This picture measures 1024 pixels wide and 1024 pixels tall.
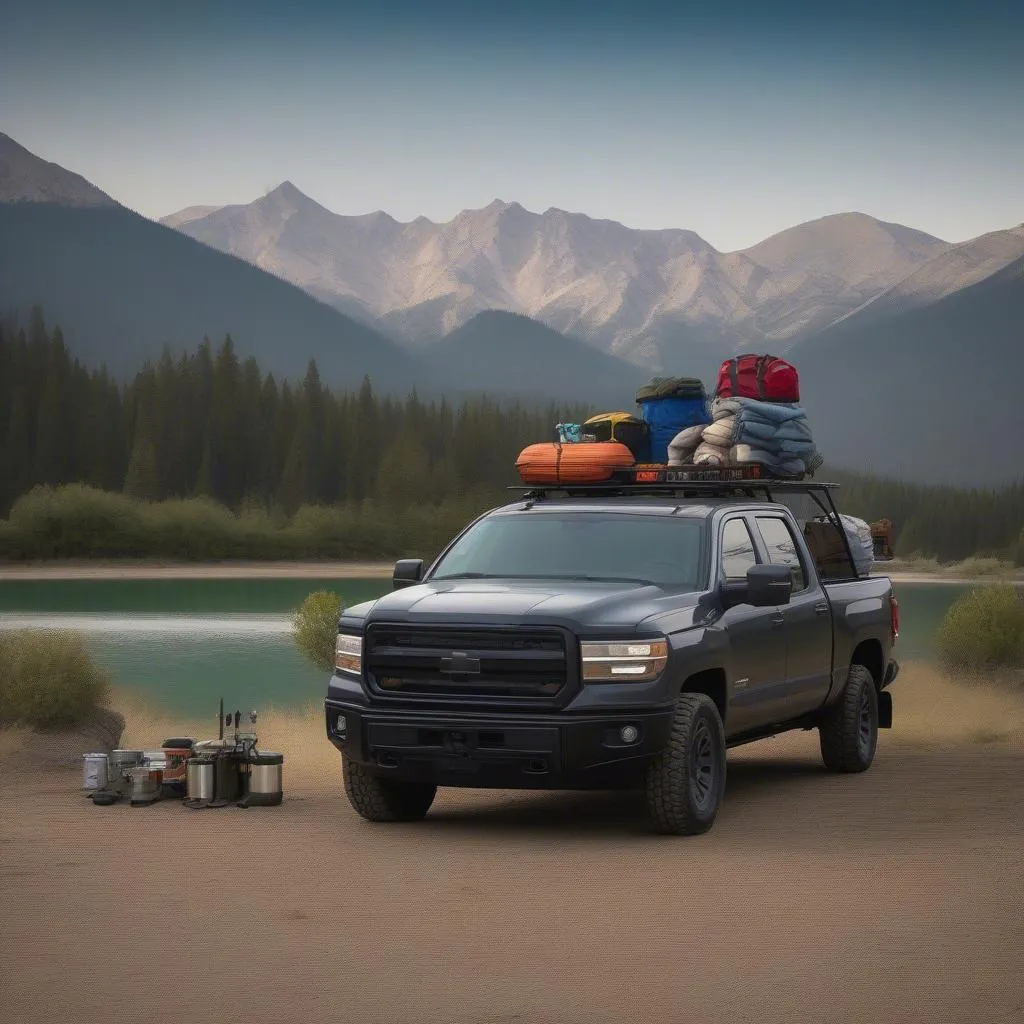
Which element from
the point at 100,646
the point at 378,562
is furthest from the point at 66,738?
the point at 378,562

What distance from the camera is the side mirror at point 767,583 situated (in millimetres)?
11750

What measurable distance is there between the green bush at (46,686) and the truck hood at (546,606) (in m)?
8.06

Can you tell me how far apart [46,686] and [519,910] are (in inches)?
435

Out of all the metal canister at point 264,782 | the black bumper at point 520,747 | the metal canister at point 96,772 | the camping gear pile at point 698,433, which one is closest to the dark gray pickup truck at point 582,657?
the black bumper at point 520,747

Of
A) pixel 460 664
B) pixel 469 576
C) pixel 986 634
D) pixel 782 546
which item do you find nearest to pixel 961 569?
pixel 986 634

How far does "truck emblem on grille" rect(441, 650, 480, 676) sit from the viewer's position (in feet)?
35.9

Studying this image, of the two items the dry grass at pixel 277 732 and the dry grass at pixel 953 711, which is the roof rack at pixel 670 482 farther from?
the dry grass at pixel 953 711

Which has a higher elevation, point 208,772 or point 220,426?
point 220,426

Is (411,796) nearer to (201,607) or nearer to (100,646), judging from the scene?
(100,646)

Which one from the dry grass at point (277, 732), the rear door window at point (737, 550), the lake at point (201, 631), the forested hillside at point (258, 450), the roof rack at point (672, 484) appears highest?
the forested hillside at point (258, 450)

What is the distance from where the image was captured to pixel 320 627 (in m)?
34.1

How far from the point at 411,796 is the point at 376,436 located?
171189mm

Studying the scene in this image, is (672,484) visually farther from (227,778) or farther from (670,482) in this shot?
(227,778)

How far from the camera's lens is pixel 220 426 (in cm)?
17762
